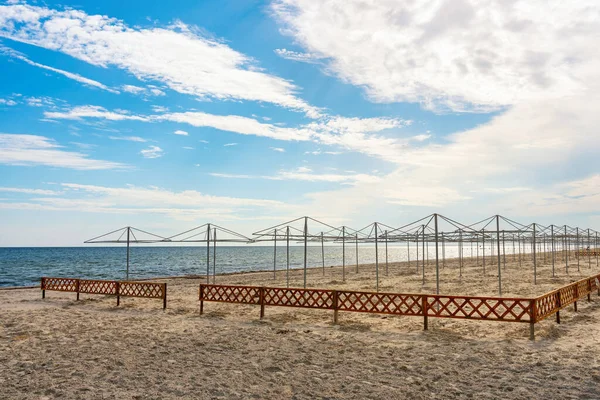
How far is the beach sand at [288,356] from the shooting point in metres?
8.16

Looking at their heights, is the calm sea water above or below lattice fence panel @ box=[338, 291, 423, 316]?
below

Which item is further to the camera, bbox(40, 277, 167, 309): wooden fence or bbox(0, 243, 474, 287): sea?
bbox(0, 243, 474, 287): sea

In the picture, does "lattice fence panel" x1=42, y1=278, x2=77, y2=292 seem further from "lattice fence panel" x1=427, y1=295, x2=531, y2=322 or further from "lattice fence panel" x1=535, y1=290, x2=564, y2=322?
"lattice fence panel" x1=535, y1=290, x2=564, y2=322

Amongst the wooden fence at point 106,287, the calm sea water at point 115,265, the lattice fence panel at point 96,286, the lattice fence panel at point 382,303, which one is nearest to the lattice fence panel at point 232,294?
the wooden fence at point 106,287

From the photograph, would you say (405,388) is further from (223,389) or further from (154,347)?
(154,347)

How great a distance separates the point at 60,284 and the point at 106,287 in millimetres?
2941

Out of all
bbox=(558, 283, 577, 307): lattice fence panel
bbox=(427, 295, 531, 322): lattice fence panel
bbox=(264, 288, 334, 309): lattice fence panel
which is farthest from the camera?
bbox=(264, 288, 334, 309): lattice fence panel

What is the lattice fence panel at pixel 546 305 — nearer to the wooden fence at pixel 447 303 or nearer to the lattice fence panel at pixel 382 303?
the wooden fence at pixel 447 303

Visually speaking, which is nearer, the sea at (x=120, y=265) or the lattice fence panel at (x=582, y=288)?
the lattice fence panel at (x=582, y=288)

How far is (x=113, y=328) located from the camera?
1362 centimetres

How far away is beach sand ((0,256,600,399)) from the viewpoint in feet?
26.8

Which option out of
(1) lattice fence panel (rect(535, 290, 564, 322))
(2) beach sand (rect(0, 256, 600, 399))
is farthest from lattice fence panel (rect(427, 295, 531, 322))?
Answer: (2) beach sand (rect(0, 256, 600, 399))

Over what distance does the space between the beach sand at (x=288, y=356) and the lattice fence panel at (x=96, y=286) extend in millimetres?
2492

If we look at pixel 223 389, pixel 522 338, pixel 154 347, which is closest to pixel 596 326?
pixel 522 338
